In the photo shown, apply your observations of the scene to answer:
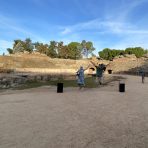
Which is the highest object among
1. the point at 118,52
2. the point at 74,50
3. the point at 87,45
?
the point at 87,45

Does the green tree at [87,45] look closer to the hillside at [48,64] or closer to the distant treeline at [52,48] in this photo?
the distant treeline at [52,48]

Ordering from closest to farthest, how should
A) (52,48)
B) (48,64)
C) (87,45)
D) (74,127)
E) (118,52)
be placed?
(74,127) < (48,64) < (52,48) < (118,52) < (87,45)

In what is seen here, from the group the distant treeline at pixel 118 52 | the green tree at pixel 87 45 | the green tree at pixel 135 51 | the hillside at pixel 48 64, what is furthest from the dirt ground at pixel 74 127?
the green tree at pixel 135 51

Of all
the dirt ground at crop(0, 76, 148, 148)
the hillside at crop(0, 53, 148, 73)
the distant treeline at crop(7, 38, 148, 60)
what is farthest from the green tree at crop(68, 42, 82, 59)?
the dirt ground at crop(0, 76, 148, 148)

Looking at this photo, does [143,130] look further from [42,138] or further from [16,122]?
[16,122]

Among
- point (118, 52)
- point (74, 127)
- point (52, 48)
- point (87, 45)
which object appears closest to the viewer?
point (74, 127)

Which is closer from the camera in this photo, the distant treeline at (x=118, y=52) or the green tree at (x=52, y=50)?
the green tree at (x=52, y=50)

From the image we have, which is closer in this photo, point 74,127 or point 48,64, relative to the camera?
point 74,127

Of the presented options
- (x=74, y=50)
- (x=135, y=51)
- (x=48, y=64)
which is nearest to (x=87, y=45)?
(x=74, y=50)

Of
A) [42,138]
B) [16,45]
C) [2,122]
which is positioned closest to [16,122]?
[2,122]

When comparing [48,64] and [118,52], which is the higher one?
[118,52]

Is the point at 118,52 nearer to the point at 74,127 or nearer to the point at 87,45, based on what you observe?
the point at 87,45

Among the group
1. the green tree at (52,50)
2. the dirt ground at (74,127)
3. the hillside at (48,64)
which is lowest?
the dirt ground at (74,127)

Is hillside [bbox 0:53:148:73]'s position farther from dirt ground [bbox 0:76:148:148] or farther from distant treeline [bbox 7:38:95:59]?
dirt ground [bbox 0:76:148:148]
